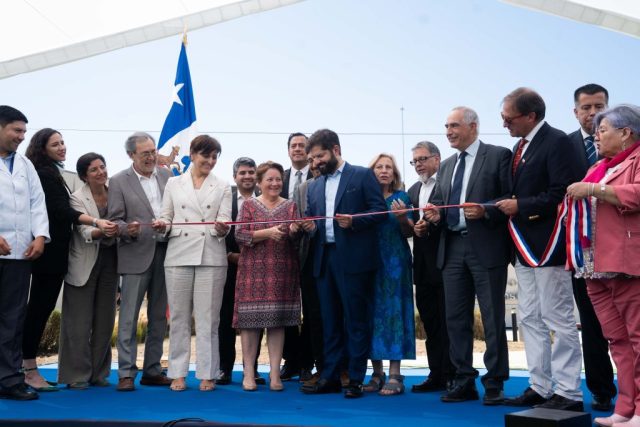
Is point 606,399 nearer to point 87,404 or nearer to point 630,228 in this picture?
point 630,228

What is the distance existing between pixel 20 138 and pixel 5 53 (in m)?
4.47

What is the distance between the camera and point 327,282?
14.4ft

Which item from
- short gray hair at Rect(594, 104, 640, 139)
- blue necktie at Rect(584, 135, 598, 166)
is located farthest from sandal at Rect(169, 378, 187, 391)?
short gray hair at Rect(594, 104, 640, 139)

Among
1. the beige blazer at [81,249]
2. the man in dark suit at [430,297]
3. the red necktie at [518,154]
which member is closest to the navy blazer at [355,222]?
the man in dark suit at [430,297]

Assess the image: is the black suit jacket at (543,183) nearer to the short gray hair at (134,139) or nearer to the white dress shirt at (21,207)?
the short gray hair at (134,139)

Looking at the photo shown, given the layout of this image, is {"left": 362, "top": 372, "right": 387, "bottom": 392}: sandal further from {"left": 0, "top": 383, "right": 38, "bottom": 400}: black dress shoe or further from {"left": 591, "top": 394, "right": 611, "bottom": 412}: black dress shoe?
{"left": 0, "top": 383, "right": 38, "bottom": 400}: black dress shoe

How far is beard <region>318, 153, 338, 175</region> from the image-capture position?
4.44 metres

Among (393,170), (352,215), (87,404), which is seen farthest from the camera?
(393,170)

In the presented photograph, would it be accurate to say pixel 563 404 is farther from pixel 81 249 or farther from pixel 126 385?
pixel 81 249

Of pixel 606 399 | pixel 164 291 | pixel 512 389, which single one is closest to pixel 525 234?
pixel 606 399

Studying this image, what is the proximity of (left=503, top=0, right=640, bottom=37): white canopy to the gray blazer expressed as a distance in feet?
17.9

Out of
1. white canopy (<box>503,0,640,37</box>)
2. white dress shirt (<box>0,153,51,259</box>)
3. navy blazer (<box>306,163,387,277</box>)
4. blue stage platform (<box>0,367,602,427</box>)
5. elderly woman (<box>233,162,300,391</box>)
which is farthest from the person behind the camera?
white canopy (<box>503,0,640,37</box>)

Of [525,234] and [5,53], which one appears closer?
[525,234]

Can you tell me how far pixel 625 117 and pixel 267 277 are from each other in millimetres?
2440
